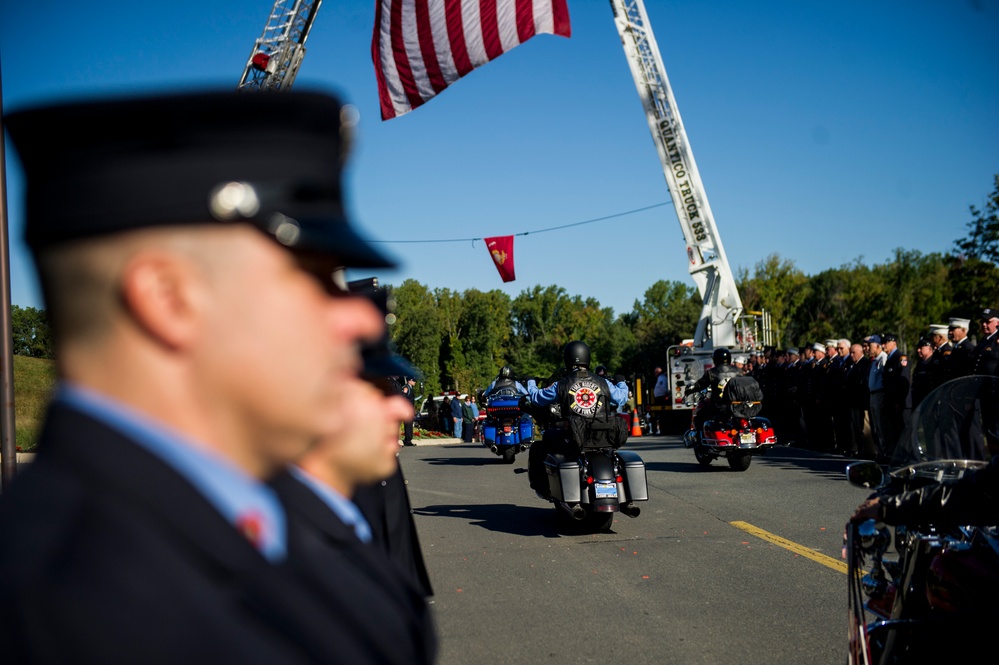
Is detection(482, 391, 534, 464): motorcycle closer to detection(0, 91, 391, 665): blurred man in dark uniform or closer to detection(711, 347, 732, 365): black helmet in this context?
detection(711, 347, 732, 365): black helmet

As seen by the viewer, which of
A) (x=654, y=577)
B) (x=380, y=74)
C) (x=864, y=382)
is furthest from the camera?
(x=864, y=382)

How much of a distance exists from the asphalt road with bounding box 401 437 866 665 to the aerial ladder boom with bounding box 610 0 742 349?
495 inches

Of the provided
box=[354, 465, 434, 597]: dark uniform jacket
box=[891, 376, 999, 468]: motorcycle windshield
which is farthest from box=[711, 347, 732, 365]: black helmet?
box=[354, 465, 434, 597]: dark uniform jacket

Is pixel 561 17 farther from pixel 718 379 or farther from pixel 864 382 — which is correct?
pixel 864 382

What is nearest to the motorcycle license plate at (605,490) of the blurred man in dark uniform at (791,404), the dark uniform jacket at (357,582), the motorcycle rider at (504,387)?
the dark uniform jacket at (357,582)

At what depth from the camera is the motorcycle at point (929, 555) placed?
282cm

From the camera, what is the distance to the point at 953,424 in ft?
11.8

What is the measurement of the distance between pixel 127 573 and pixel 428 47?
10.0 meters

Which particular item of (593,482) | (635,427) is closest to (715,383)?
(593,482)

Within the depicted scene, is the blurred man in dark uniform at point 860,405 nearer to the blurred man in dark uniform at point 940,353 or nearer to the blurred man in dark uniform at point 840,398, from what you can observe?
the blurred man in dark uniform at point 840,398

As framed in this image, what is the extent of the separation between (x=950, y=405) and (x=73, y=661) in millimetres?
3609

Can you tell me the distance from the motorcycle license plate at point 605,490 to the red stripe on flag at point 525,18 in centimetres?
498

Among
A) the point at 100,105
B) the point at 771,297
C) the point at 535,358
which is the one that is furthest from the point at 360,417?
the point at 535,358

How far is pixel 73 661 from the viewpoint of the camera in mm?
765
